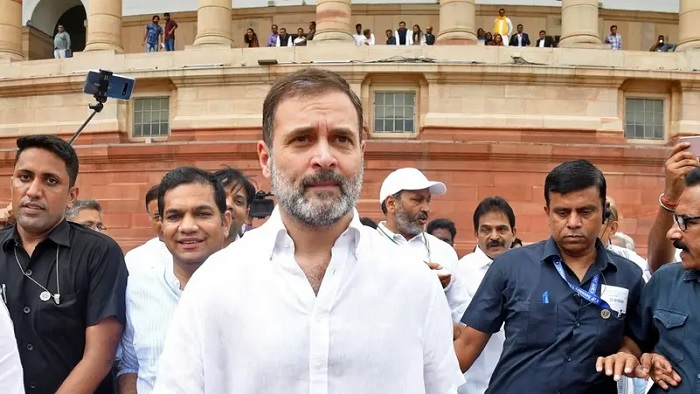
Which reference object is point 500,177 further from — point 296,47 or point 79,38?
point 79,38

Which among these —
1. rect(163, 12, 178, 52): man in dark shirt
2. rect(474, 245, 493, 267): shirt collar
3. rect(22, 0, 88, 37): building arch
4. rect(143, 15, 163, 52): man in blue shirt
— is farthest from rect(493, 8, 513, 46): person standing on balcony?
rect(474, 245, 493, 267): shirt collar

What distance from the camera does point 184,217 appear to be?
445 centimetres

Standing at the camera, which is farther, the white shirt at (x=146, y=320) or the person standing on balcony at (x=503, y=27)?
the person standing on balcony at (x=503, y=27)

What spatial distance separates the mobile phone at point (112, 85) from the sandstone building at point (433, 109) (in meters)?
7.35

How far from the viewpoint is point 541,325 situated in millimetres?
4406

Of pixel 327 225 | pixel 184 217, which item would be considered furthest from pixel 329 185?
pixel 184 217

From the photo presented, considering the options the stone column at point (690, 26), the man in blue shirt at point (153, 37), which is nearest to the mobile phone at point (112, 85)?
the man in blue shirt at point (153, 37)

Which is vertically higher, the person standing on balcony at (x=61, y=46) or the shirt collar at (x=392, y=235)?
the person standing on balcony at (x=61, y=46)

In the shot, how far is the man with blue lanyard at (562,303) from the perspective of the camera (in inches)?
170

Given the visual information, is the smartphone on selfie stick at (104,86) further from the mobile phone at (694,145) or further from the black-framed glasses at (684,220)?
the black-framed glasses at (684,220)

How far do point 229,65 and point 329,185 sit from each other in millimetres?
21368

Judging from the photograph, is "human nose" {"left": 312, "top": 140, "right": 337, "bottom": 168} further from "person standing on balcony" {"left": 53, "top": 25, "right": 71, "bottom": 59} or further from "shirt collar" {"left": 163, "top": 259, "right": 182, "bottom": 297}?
"person standing on balcony" {"left": 53, "top": 25, "right": 71, "bottom": 59}

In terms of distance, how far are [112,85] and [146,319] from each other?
10.7 m

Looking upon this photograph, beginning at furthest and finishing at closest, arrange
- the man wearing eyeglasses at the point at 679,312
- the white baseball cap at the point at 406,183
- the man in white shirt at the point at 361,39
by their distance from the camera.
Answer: the man in white shirt at the point at 361,39 < the white baseball cap at the point at 406,183 < the man wearing eyeglasses at the point at 679,312
